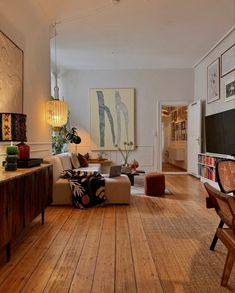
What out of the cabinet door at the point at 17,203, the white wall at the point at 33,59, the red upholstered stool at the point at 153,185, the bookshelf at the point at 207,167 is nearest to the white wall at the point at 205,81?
the bookshelf at the point at 207,167

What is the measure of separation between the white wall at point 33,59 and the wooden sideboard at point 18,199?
0.53m

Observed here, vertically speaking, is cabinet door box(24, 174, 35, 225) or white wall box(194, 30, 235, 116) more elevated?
white wall box(194, 30, 235, 116)

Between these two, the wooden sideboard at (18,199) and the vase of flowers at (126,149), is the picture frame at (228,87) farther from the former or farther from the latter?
the wooden sideboard at (18,199)

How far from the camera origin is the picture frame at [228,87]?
5.45 m

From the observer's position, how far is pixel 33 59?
443 centimetres

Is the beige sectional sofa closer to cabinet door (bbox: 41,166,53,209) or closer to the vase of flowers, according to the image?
cabinet door (bbox: 41,166,53,209)

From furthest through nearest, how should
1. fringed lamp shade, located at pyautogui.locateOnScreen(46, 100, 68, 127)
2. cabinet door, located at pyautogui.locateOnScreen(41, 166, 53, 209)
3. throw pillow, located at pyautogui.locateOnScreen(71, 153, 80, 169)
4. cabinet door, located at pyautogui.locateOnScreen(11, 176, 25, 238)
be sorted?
throw pillow, located at pyautogui.locateOnScreen(71, 153, 80, 169) → fringed lamp shade, located at pyautogui.locateOnScreen(46, 100, 68, 127) → cabinet door, located at pyautogui.locateOnScreen(41, 166, 53, 209) → cabinet door, located at pyautogui.locateOnScreen(11, 176, 25, 238)

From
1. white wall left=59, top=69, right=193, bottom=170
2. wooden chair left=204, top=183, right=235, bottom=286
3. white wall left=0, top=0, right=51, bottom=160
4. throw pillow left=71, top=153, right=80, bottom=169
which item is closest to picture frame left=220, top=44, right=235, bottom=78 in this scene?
white wall left=59, top=69, right=193, bottom=170

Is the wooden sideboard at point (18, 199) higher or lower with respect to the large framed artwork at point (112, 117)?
lower

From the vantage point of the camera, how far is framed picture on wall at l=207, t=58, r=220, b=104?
20.7 feet

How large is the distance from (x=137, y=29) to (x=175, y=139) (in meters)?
6.99

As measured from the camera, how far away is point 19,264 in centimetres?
251

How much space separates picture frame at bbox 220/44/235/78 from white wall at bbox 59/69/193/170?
2.55 m

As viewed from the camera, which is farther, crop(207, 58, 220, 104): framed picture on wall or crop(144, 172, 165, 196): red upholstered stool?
crop(207, 58, 220, 104): framed picture on wall
